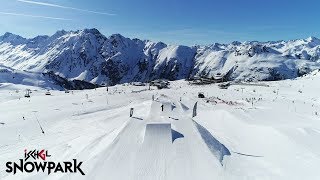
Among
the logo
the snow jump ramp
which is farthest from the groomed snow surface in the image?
the logo

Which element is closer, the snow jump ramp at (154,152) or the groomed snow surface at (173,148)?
the snow jump ramp at (154,152)

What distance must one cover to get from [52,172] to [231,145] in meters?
8.28

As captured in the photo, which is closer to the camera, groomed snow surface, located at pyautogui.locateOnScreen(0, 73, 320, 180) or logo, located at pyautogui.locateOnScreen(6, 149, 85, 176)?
logo, located at pyautogui.locateOnScreen(6, 149, 85, 176)

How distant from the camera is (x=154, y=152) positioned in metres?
12.6

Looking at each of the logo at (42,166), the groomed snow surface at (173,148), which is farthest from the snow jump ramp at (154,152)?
the logo at (42,166)

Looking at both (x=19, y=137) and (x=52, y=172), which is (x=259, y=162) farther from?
(x=19, y=137)

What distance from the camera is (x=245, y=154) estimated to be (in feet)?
47.3

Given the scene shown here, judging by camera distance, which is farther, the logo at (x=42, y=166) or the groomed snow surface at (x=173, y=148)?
the groomed snow surface at (x=173, y=148)

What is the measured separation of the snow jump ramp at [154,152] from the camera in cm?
1099

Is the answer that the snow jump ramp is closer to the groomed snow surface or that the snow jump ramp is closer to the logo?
the groomed snow surface

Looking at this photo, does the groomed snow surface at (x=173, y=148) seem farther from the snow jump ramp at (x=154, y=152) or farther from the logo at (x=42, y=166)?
the logo at (x=42, y=166)

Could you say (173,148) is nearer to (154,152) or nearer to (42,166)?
(154,152)

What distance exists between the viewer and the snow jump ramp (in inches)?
433

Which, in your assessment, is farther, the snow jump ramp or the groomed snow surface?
the groomed snow surface
